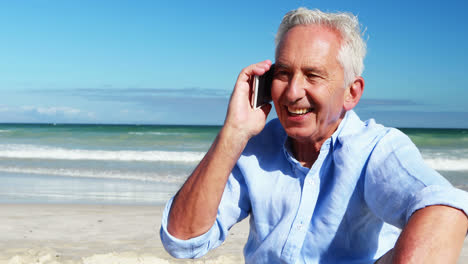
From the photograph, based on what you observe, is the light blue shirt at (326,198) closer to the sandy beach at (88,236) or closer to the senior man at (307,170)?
the senior man at (307,170)

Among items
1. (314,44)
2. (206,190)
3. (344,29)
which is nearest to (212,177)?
(206,190)

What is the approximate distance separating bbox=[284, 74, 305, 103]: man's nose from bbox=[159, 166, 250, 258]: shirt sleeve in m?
0.39

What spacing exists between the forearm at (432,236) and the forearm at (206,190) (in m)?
0.68

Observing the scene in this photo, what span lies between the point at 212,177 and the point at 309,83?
51 centimetres

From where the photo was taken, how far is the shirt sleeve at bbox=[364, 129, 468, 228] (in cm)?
150

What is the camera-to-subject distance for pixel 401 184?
1650 mm

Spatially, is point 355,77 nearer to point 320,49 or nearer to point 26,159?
point 320,49

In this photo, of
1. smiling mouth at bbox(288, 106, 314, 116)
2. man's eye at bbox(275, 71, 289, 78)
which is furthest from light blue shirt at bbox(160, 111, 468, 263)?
man's eye at bbox(275, 71, 289, 78)

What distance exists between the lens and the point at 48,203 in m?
7.23

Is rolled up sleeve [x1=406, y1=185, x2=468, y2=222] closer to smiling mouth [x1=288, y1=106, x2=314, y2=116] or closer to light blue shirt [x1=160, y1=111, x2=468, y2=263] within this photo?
light blue shirt [x1=160, y1=111, x2=468, y2=263]

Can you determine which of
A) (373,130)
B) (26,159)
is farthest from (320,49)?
(26,159)

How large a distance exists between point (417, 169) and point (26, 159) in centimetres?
1488

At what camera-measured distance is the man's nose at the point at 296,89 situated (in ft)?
6.09

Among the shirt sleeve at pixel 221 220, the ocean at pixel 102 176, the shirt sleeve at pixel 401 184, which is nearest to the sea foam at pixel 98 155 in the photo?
the ocean at pixel 102 176
